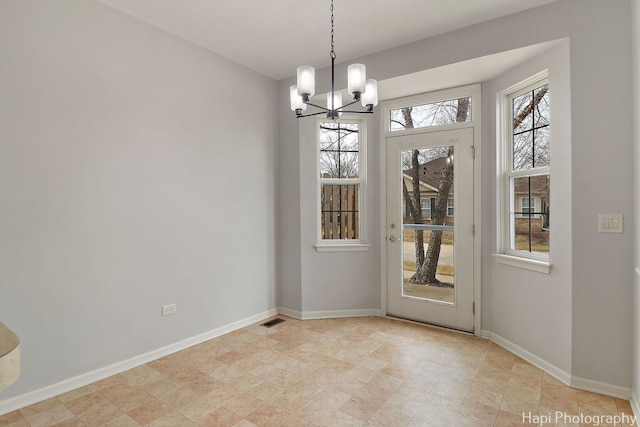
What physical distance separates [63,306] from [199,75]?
87.7 inches

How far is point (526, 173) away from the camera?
2973 mm

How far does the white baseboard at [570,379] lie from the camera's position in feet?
7.63

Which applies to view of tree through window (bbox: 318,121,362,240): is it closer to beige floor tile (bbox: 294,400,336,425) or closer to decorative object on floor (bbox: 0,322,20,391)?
beige floor tile (bbox: 294,400,336,425)

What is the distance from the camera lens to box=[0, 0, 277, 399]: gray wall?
225 cm

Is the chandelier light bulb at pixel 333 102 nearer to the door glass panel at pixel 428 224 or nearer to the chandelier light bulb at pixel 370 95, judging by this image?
the chandelier light bulb at pixel 370 95

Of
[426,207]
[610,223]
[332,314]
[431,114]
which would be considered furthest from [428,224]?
[610,223]

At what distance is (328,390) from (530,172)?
2.37m

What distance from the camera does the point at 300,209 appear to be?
3.97 m

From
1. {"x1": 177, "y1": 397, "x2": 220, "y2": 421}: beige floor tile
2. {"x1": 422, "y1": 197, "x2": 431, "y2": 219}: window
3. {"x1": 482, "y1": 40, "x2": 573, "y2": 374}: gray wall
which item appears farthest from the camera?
{"x1": 422, "y1": 197, "x2": 431, "y2": 219}: window

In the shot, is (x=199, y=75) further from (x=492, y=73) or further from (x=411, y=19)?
(x=492, y=73)

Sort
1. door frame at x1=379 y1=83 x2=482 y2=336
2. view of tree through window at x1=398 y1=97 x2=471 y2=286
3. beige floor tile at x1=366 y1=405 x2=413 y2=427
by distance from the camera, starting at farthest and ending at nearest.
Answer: view of tree through window at x1=398 y1=97 x2=471 y2=286 < door frame at x1=379 y1=83 x2=482 y2=336 < beige floor tile at x1=366 y1=405 x2=413 y2=427

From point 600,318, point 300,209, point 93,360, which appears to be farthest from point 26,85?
point 600,318

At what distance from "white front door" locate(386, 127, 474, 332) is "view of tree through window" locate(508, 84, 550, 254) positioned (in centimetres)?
38

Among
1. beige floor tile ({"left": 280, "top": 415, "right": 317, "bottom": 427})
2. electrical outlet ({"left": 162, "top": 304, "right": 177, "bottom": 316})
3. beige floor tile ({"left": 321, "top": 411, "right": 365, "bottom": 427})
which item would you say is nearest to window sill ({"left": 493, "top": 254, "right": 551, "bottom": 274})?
beige floor tile ({"left": 321, "top": 411, "right": 365, "bottom": 427})
